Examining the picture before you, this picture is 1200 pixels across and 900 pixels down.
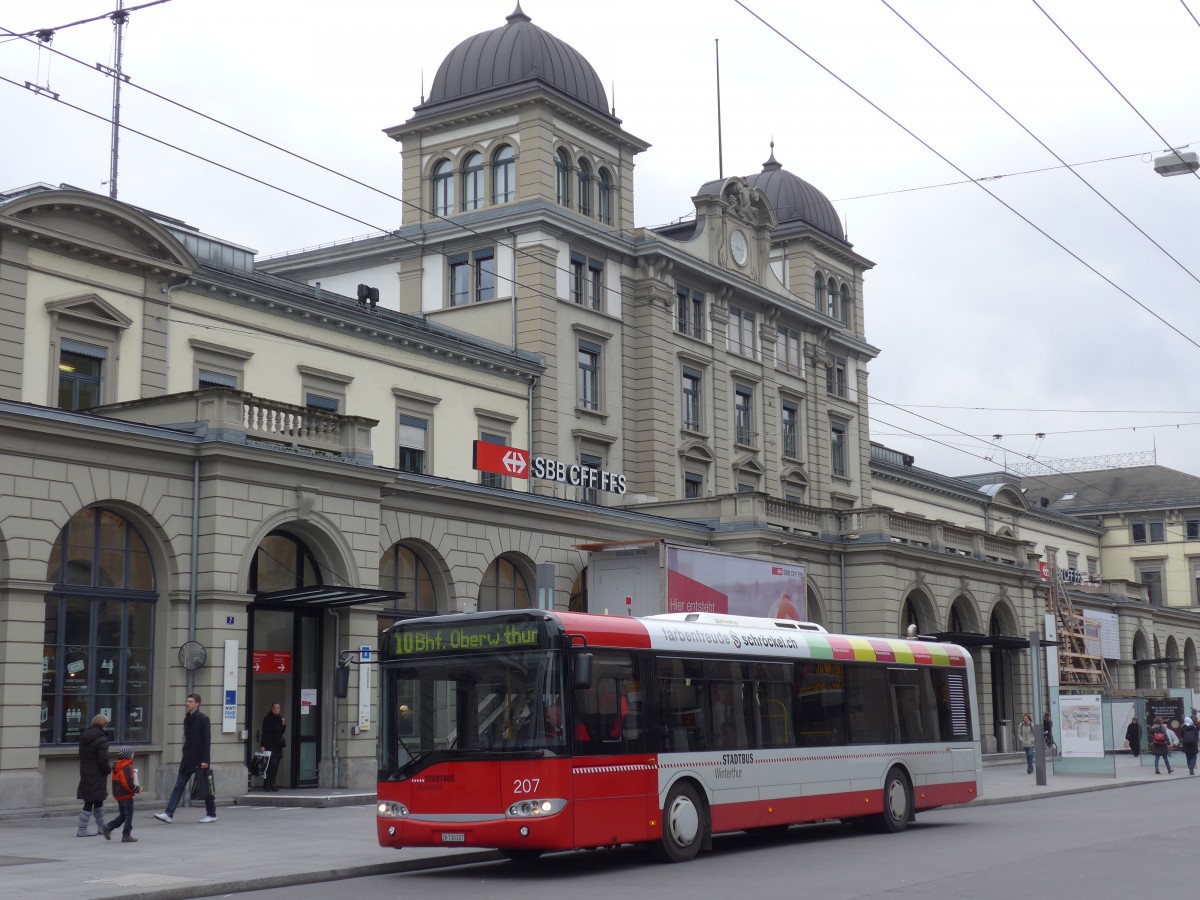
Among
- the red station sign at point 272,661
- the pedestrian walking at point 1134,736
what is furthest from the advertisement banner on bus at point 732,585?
the pedestrian walking at point 1134,736

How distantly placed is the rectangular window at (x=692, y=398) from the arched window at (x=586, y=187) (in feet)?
21.1

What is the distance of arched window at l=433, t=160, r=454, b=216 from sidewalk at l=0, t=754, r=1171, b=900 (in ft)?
86.4

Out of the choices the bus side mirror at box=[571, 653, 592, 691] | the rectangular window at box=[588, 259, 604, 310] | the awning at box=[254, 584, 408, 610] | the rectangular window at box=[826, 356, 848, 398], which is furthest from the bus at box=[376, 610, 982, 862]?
the rectangular window at box=[826, 356, 848, 398]

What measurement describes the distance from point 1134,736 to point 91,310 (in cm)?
3810

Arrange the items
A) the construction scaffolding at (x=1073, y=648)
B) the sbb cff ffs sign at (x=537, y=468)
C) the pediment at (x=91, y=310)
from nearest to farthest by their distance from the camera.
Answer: the pediment at (x=91, y=310), the sbb cff ffs sign at (x=537, y=468), the construction scaffolding at (x=1073, y=648)

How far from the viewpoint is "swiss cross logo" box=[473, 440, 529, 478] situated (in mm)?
38312

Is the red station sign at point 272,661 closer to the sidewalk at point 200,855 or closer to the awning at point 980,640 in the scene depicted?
the sidewalk at point 200,855

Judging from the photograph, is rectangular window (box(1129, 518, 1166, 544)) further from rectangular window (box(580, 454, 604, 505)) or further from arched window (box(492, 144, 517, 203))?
arched window (box(492, 144, 517, 203))

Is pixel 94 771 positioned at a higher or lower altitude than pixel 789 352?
lower

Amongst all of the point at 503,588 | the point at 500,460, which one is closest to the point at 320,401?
the point at 500,460

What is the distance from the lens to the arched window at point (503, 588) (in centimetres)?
3553

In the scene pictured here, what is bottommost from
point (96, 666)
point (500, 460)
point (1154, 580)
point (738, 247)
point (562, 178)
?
point (96, 666)

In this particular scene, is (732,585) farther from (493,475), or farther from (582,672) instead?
(582,672)

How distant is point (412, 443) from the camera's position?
4059 cm
